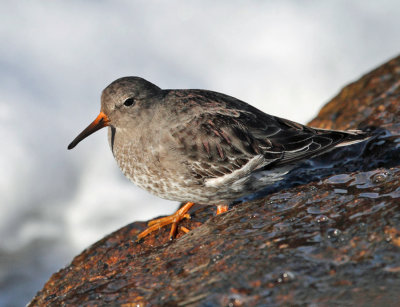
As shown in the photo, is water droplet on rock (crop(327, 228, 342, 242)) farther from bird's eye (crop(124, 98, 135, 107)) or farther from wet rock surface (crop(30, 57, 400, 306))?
bird's eye (crop(124, 98, 135, 107))

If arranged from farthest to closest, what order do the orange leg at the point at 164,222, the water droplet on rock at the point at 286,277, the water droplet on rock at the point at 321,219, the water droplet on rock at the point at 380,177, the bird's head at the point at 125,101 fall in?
1. the orange leg at the point at 164,222
2. the bird's head at the point at 125,101
3. the water droplet on rock at the point at 380,177
4. the water droplet on rock at the point at 321,219
5. the water droplet on rock at the point at 286,277

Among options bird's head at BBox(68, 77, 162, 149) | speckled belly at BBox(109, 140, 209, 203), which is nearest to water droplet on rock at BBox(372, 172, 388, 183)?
speckled belly at BBox(109, 140, 209, 203)

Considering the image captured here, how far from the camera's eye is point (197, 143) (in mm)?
5648

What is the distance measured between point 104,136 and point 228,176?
7.79m

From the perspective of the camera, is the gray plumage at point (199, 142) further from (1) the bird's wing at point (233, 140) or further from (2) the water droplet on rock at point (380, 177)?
(2) the water droplet on rock at point (380, 177)

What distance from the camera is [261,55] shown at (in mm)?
14711

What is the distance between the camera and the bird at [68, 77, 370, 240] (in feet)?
18.4

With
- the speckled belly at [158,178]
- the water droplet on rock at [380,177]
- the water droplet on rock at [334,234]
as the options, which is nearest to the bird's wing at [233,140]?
the speckled belly at [158,178]

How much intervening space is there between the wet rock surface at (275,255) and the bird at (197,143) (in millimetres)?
300

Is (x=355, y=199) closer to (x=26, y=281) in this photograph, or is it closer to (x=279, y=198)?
(x=279, y=198)

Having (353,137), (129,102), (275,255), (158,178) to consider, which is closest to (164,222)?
(158,178)

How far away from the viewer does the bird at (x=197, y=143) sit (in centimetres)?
560

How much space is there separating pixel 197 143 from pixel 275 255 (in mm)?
1933

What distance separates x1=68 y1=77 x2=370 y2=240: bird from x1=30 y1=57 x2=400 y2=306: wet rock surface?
0.98 ft
